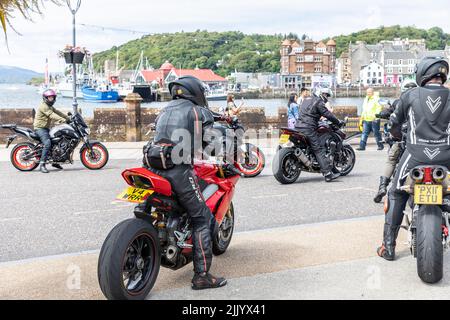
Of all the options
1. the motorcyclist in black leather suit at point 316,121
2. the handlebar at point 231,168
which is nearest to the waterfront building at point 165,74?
the motorcyclist in black leather suit at point 316,121

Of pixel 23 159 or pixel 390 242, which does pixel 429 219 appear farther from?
pixel 23 159

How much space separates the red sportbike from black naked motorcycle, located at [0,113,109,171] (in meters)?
8.43

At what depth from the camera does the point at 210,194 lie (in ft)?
17.7

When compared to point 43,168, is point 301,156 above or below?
above

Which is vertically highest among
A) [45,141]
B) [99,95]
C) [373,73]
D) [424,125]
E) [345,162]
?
[373,73]

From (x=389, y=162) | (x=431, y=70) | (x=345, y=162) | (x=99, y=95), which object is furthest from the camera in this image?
(x=99, y=95)

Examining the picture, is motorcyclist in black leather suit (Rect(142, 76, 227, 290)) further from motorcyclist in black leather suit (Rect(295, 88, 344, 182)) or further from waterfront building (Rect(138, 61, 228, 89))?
waterfront building (Rect(138, 61, 228, 89))

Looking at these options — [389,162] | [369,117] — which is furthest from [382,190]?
[369,117]

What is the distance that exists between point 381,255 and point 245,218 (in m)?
2.57

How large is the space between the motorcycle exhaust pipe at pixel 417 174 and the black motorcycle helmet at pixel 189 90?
6.10ft

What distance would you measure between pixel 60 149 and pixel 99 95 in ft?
320

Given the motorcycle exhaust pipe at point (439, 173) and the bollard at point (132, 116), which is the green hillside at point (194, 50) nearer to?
the bollard at point (132, 116)

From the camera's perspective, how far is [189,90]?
16.8 feet

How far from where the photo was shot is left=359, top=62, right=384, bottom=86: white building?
595ft
